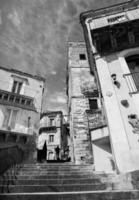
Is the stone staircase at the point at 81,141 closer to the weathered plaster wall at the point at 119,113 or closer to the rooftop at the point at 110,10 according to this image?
the weathered plaster wall at the point at 119,113

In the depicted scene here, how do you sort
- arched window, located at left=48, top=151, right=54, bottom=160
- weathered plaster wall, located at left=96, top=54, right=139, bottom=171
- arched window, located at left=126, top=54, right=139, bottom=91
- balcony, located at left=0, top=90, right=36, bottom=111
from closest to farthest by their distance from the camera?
1. weathered plaster wall, located at left=96, top=54, right=139, bottom=171
2. arched window, located at left=126, top=54, right=139, bottom=91
3. balcony, located at left=0, top=90, right=36, bottom=111
4. arched window, located at left=48, top=151, right=54, bottom=160

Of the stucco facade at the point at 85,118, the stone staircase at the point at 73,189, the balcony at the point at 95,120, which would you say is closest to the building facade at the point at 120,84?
the stone staircase at the point at 73,189

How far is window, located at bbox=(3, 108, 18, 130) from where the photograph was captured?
33.8 ft

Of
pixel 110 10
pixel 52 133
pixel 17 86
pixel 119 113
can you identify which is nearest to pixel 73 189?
pixel 119 113

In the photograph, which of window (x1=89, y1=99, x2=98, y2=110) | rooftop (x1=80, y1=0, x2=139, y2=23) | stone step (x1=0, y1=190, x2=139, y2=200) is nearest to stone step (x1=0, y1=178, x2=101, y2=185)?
stone step (x1=0, y1=190, x2=139, y2=200)

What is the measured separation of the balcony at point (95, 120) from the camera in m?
6.77

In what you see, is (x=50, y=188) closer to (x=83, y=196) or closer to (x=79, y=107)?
(x=83, y=196)

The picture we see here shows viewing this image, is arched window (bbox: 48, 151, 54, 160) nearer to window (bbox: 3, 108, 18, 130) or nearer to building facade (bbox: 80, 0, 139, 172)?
window (bbox: 3, 108, 18, 130)

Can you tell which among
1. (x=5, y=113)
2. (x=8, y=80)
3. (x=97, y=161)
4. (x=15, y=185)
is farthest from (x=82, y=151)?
(x=8, y=80)

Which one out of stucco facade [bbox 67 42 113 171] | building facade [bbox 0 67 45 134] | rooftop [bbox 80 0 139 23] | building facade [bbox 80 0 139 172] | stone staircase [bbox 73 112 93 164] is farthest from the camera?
building facade [bbox 0 67 45 134]

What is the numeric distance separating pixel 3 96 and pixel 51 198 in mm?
11235

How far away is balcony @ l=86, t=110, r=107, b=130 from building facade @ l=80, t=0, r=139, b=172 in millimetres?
1425

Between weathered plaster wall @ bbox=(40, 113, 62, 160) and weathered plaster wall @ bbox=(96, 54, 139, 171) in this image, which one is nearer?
weathered plaster wall @ bbox=(96, 54, 139, 171)

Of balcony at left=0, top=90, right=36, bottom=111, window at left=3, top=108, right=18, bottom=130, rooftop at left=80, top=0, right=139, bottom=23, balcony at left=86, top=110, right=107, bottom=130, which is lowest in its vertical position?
balcony at left=86, top=110, right=107, bottom=130
